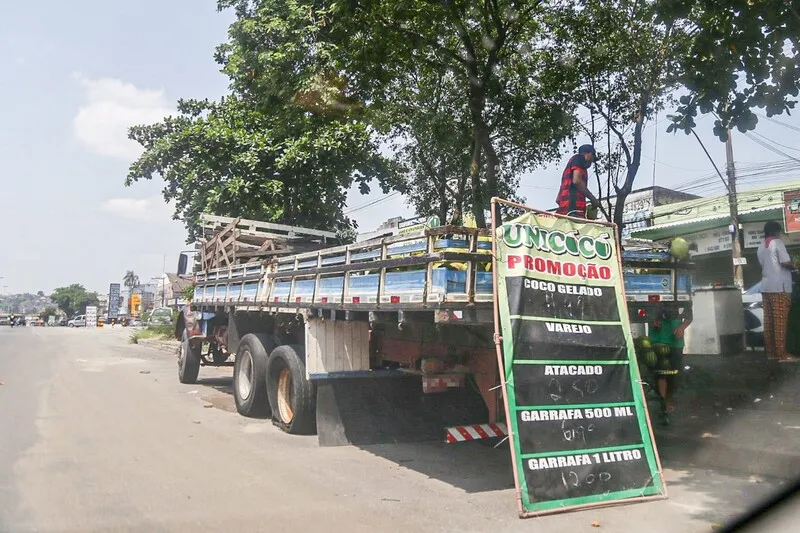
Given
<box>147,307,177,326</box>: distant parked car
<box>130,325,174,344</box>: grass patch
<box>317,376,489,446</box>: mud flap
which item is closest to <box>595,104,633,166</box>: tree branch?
<box>317,376,489,446</box>: mud flap

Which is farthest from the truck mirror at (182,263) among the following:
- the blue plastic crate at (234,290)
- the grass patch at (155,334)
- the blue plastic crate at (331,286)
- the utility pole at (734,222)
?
the grass patch at (155,334)

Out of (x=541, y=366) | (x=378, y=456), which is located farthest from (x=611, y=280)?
(x=378, y=456)

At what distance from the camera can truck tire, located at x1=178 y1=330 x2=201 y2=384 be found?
13.0m

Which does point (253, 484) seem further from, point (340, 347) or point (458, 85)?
point (458, 85)

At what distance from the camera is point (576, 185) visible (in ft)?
21.9

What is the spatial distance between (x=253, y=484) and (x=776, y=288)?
273 inches

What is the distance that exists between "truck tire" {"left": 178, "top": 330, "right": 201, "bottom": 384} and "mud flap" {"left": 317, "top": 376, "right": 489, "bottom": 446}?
6.32m

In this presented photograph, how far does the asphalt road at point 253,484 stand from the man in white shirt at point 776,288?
359 centimetres

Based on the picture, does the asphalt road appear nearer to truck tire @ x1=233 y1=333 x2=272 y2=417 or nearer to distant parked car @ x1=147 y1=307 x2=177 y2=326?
truck tire @ x1=233 y1=333 x2=272 y2=417

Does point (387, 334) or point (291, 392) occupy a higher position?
point (387, 334)

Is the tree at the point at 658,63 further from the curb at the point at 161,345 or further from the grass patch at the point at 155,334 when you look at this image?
the grass patch at the point at 155,334

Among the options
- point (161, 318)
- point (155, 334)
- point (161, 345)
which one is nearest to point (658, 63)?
point (161, 345)

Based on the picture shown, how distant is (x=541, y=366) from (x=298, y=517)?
83.5 inches

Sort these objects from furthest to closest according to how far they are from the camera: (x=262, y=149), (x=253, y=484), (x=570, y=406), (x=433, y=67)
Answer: (x=262, y=149), (x=433, y=67), (x=253, y=484), (x=570, y=406)
